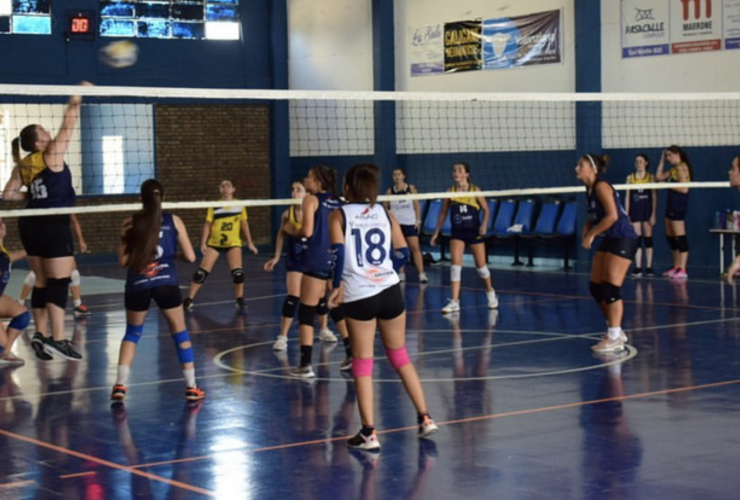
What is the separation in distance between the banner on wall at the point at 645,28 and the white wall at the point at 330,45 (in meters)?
6.06

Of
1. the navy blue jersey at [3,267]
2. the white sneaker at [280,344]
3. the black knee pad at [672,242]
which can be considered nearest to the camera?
the navy blue jersey at [3,267]

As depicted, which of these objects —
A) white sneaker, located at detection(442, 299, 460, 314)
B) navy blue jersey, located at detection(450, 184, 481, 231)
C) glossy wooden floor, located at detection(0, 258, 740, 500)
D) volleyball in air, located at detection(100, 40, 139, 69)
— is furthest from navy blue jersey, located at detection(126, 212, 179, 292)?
volleyball in air, located at detection(100, 40, 139, 69)

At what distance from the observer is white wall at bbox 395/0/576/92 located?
72.4 feet

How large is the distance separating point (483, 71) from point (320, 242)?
46.0 feet

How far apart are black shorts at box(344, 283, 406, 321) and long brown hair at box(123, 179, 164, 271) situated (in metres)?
1.94

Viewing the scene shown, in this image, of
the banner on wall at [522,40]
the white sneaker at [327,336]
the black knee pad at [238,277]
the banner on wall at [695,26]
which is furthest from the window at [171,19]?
the white sneaker at [327,336]

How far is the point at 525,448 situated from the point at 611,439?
23.4 inches

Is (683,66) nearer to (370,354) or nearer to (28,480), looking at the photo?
(370,354)

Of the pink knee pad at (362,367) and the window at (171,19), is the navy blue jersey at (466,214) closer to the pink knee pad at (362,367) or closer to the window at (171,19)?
the pink knee pad at (362,367)

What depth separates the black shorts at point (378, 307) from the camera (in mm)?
7633

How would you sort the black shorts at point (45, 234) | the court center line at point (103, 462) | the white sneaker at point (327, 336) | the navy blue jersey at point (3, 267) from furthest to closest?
the white sneaker at point (327, 336)
the navy blue jersey at point (3, 267)
the black shorts at point (45, 234)
the court center line at point (103, 462)

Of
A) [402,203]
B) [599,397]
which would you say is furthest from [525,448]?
[402,203]

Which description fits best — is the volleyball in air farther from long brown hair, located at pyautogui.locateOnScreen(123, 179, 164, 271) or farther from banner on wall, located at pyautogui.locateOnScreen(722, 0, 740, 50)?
long brown hair, located at pyautogui.locateOnScreen(123, 179, 164, 271)

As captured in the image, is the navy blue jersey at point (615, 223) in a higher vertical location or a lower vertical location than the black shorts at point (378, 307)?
higher
